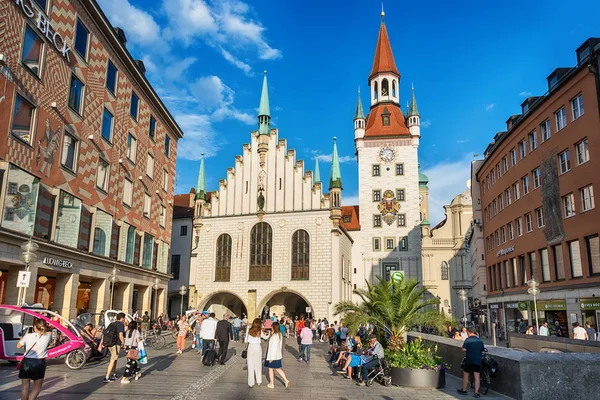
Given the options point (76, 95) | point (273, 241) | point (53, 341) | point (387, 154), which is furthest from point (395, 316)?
point (387, 154)

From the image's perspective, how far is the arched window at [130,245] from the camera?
29.2m

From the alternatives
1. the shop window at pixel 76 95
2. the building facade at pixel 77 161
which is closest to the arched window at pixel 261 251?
the building facade at pixel 77 161

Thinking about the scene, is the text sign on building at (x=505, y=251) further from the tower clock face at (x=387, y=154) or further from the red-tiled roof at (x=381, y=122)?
the red-tiled roof at (x=381, y=122)

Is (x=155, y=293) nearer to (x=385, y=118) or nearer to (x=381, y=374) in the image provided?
(x=381, y=374)

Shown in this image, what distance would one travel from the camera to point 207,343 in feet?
52.5

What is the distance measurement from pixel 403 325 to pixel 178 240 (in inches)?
1526

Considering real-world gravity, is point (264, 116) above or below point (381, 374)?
above

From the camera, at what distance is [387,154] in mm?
59781

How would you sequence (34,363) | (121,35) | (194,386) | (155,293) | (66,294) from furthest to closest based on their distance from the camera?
(155,293), (121,35), (66,294), (194,386), (34,363)

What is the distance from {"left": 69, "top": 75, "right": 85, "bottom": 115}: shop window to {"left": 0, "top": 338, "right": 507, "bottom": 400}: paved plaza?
1240 cm

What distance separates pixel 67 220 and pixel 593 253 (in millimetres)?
24285

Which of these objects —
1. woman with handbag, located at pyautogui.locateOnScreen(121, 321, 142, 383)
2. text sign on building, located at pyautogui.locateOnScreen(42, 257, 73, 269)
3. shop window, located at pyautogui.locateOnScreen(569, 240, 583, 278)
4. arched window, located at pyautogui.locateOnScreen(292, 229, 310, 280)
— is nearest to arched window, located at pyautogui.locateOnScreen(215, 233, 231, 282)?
arched window, located at pyautogui.locateOnScreen(292, 229, 310, 280)

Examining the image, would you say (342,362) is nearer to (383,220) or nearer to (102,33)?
(102,33)

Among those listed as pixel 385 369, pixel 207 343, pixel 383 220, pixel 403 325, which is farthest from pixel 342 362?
pixel 383 220
